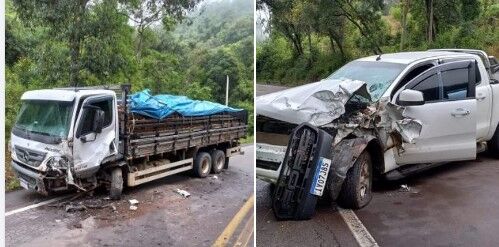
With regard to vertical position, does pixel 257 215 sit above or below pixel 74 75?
below

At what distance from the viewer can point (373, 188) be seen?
3.54m

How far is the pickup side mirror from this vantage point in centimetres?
328

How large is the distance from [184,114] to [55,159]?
3.07ft

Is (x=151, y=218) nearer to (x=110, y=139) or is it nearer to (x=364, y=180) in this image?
(x=110, y=139)

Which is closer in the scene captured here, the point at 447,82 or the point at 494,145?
the point at 447,82

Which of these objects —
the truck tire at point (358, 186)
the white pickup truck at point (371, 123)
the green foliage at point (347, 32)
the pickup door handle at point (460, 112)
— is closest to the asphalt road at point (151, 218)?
the white pickup truck at point (371, 123)

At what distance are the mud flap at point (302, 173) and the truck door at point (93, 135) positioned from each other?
1.09 meters

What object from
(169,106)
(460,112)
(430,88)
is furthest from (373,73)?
(169,106)

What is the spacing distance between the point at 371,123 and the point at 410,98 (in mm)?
354

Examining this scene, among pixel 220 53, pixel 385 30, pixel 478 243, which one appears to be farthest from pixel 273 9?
pixel 385 30

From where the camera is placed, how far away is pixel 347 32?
3576 millimetres

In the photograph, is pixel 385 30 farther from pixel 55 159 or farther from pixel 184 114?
pixel 55 159

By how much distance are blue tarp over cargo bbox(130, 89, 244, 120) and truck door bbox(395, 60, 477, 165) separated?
1320 mm

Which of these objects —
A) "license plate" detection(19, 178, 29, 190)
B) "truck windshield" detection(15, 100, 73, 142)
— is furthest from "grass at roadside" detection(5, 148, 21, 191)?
"truck windshield" detection(15, 100, 73, 142)
